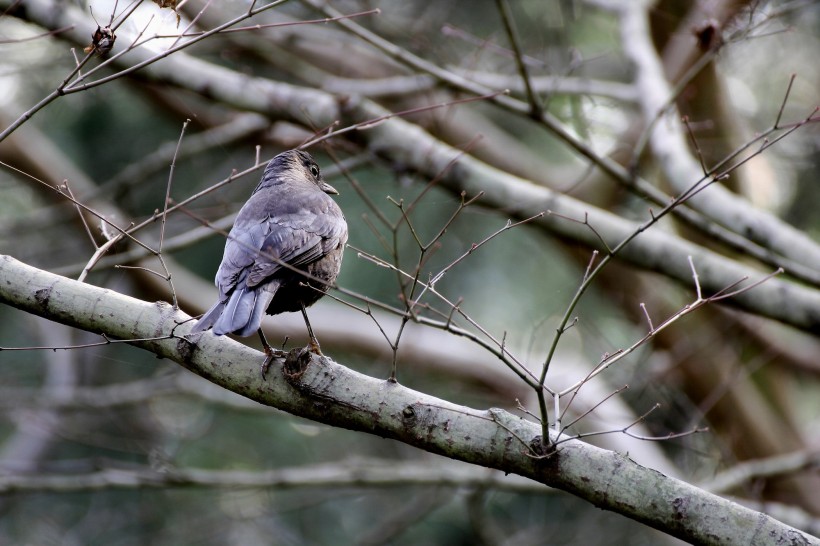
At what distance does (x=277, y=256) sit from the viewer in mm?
3461

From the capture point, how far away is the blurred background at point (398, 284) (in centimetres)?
607

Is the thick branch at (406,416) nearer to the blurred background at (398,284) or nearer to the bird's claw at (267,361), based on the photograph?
the bird's claw at (267,361)

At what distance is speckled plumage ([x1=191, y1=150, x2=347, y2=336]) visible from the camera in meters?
3.11

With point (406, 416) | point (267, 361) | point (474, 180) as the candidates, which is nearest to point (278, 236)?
point (267, 361)

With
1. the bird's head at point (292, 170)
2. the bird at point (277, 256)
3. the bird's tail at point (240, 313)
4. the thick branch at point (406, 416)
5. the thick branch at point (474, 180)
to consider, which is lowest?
the thick branch at point (406, 416)

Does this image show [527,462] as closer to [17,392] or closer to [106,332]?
[106,332]

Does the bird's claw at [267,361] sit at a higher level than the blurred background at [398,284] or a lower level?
lower

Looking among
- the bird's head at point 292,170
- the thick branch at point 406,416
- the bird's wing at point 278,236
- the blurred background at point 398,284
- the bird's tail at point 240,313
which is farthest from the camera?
the blurred background at point 398,284

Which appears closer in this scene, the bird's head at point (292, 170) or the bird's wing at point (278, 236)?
the bird's wing at point (278, 236)

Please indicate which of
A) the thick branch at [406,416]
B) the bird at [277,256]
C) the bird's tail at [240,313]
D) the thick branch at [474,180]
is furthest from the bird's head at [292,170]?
the thick branch at [406,416]

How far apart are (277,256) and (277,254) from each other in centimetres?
5

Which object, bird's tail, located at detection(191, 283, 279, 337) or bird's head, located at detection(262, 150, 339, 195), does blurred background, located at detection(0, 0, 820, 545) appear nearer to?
bird's head, located at detection(262, 150, 339, 195)

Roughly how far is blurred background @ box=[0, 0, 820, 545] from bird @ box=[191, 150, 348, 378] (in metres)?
0.87

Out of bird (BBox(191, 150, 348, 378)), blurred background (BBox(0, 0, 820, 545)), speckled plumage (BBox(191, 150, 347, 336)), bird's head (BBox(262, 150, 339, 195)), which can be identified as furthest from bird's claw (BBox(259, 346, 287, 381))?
blurred background (BBox(0, 0, 820, 545))
